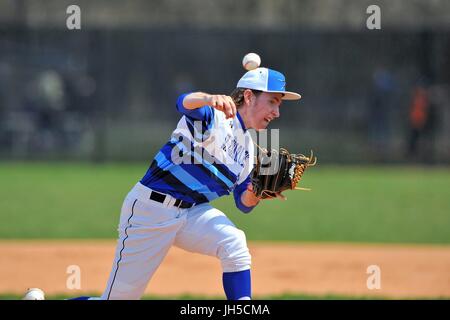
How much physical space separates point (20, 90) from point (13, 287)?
1155cm

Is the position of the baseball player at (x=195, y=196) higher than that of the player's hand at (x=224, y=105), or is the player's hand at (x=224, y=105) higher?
the player's hand at (x=224, y=105)

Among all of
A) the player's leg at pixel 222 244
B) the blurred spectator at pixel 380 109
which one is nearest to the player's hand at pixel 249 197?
the player's leg at pixel 222 244

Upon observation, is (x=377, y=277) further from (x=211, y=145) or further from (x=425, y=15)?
(x=425, y=15)

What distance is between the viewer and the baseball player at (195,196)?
4.48 meters

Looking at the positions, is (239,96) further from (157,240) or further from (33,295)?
(33,295)

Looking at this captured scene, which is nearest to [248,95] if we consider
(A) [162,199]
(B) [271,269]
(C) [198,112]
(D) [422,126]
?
(C) [198,112]

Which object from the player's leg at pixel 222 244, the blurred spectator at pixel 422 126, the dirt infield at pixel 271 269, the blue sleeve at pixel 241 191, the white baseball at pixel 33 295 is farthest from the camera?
the blurred spectator at pixel 422 126

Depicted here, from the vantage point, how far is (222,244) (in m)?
4.46

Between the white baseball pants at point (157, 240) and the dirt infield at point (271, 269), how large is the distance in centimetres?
244

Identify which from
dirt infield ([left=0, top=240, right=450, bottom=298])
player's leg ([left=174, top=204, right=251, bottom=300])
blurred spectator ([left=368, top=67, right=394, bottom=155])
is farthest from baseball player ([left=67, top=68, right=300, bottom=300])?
blurred spectator ([left=368, top=67, right=394, bottom=155])

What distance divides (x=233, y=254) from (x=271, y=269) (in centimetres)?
389

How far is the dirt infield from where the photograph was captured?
7219 millimetres

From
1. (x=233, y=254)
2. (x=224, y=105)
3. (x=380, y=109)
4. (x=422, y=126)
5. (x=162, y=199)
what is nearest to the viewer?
(x=224, y=105)

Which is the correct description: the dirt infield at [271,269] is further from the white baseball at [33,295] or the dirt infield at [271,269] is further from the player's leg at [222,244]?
the player's leg at [222,244]
